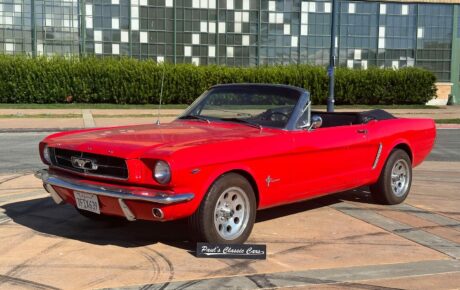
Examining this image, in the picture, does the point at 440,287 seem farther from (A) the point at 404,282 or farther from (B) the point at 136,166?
(B) the point at 136,166

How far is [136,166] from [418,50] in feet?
104

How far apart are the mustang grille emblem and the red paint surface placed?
10 cm

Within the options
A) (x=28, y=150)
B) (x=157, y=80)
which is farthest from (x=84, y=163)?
(x=157, y=80)

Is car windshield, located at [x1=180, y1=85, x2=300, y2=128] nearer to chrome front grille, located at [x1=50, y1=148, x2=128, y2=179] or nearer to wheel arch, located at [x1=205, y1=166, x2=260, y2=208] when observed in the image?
wheel arch, located at [x1=205, y1=166, x2=260, y2=208]

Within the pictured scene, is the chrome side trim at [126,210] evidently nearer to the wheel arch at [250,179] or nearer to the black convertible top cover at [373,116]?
the wheel arch at [250,179]

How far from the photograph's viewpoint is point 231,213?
211 inches

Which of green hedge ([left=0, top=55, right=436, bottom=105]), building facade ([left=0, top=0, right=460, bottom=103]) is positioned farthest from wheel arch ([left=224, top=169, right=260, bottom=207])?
building facade ([left=0, top=0, right=460, bottom=103])

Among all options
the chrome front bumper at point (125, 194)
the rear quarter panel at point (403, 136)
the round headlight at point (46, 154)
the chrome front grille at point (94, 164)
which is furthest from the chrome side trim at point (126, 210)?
the rear quarter panel at point (403, 136)

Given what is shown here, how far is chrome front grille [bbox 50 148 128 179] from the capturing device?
5.03 m

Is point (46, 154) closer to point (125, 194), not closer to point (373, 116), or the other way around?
point (125, 194)

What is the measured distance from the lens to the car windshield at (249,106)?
6.22 m

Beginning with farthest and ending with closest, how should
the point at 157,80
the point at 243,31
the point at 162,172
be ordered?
the point at 243,31, the point at 157,80, the point at 162,172

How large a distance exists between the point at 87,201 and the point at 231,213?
1317 mm

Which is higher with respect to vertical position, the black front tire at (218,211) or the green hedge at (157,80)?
the green hedge at (157,80)
